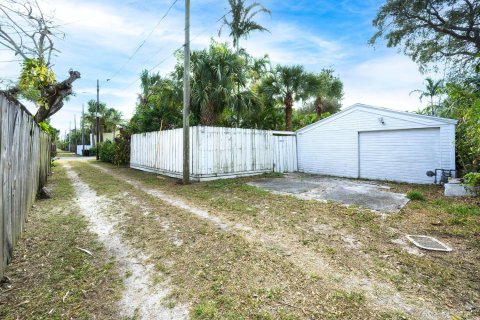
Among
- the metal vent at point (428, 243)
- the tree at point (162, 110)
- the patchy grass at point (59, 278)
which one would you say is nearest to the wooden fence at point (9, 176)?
the patchy grass at point (59, 278)

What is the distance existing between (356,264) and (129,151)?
55.4 ft

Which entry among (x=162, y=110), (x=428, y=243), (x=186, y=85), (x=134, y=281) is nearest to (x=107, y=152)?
(x=162, y=110)

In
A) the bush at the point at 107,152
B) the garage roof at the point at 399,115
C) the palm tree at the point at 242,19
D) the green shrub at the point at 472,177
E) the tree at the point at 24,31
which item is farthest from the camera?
the bush at the point at 107,152

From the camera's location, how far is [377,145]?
995 cm

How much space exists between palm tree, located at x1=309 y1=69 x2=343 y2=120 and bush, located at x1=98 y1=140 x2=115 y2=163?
47.9ft

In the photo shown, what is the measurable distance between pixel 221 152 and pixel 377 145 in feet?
20.9

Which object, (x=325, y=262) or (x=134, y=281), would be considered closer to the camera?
(x=134, y=281)

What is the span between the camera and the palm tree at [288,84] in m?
12.5

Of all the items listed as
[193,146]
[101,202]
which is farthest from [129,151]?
[101,202]

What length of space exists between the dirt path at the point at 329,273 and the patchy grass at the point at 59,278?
190cm

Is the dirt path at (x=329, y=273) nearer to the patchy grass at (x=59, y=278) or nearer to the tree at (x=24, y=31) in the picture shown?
the patchy grass at (x=59, y=278)

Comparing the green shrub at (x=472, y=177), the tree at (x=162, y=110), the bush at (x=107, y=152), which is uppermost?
the tree at (x=162, y=110)

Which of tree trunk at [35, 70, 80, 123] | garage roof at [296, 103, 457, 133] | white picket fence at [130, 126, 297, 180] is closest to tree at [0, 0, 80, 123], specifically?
tree trunk at [35, 70, 80, 123]

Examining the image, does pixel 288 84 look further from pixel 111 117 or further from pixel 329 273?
pixel 111 117
